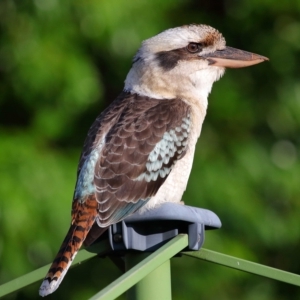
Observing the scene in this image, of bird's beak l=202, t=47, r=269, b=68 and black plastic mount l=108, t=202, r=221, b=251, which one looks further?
bird's beak l=202, t=47, r=269, b=68

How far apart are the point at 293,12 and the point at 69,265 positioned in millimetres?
3240

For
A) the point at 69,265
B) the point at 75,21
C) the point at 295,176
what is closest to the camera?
the point at 69,265

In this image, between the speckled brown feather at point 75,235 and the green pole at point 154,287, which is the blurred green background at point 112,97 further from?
the green pole at point 154,287

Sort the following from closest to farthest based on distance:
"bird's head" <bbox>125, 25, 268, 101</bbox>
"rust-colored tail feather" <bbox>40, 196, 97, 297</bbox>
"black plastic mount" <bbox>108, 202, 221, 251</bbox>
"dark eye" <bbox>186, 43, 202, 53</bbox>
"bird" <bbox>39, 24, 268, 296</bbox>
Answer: "black plastic mount" <bbox>108, 202, 221, 251</bbox>
"rust-colored tail feather" <bbox>40, 196, 97, 297</bbox>
"bird" <bbox>39, 24, 268, 296</bbox>
"bird's head" <bbox>125, 25, 268, 101</bbox>
"dark eye" <bbox>186, 43, 202, 53</bbox>

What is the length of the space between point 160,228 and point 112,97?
11.5 ft

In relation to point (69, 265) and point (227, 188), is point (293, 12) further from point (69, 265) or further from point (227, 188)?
point (69, 265)

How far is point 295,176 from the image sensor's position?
531 centimetres

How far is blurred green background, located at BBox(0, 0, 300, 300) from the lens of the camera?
4.76 m

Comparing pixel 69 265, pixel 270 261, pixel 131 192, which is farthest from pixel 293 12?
pixel 69 265

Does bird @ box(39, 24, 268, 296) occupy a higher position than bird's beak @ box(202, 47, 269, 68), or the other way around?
bird's beak @ box(202, 47, 269, 68)

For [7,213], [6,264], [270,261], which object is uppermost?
[7,213]

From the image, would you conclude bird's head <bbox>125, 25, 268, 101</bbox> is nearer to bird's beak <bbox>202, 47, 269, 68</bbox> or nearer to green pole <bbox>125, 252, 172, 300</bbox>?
bird's beak <bbox>202, 47, 269, 68</bbox>

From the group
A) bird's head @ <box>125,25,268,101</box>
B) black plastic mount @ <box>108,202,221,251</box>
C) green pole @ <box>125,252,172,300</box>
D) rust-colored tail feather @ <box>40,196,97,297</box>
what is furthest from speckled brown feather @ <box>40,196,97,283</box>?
bird's head @ <box>125,25,268,101</box>

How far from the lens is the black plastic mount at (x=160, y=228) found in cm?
245
